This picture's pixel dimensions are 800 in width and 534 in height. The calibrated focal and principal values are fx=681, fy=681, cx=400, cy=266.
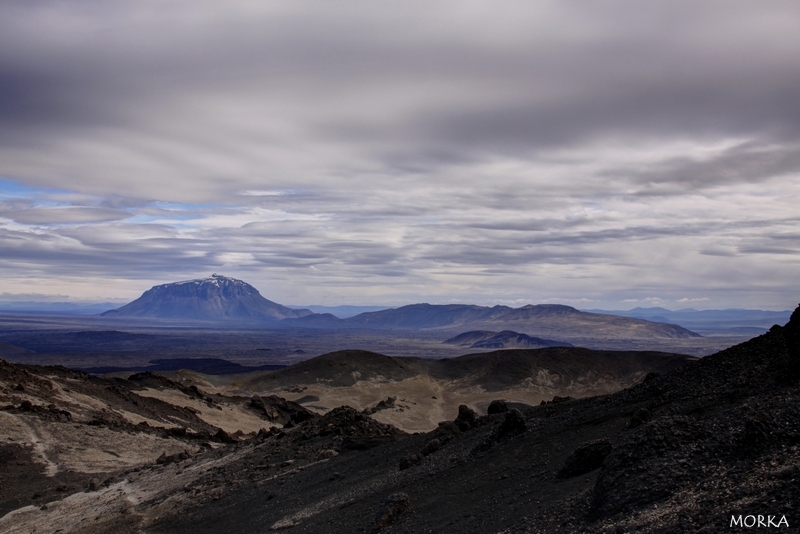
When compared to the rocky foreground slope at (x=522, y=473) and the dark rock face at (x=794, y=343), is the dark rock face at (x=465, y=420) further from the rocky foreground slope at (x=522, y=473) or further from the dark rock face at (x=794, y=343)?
the dark rock face at (x=794, y=343)

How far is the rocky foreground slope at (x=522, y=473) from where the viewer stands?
313 inches

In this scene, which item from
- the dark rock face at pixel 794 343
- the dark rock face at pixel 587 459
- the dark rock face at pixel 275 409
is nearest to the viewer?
the dark rock face at pixel 587 459

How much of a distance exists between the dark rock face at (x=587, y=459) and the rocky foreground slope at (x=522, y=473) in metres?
0.02

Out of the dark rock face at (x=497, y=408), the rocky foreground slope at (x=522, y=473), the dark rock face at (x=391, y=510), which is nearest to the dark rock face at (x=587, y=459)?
the rocky foreground slope at (x=522, y=473)

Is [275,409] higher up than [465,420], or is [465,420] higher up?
[465,420]

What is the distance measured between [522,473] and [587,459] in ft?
5.14

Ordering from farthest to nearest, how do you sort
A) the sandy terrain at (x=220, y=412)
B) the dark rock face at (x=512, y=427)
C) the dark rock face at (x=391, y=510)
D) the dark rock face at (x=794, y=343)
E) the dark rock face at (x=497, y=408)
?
the sandy terrain at (x=220, y=412) < the dark rock face at (x=497, y=408) < the dark rock face at (x=512, y=427) < the dark rock face at (x=391, y=510) < the dark rock face at (x=794, y=343)

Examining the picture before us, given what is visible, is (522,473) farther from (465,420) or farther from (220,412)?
(220,412)

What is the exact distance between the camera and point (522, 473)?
11781 mm

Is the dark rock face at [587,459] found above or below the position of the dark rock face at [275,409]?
above

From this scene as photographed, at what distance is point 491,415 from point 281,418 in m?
35.5

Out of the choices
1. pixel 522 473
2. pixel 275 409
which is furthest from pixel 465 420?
pixel 275 409

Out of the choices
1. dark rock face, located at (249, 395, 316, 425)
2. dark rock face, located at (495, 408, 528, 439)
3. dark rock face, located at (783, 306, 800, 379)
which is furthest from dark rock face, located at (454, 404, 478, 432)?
dark rock face, located at (249, 395, 316, 425)

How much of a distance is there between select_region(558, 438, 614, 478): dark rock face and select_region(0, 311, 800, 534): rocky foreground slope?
0.02 meters
